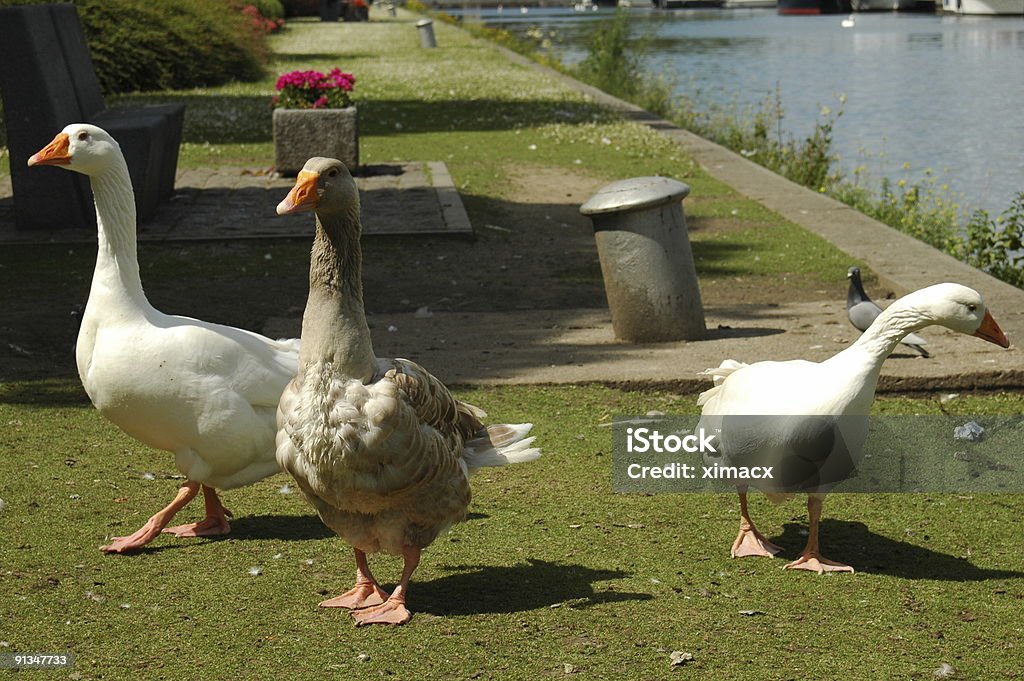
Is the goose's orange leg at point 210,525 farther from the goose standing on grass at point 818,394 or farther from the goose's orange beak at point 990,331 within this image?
the goose's orange beak at point 990,331

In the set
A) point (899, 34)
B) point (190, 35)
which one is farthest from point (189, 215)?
point (899, 34)

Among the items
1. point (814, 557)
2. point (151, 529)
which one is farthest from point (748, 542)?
point (151, 529)

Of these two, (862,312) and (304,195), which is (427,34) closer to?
(862,312)

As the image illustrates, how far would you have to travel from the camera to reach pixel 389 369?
4.21 metres

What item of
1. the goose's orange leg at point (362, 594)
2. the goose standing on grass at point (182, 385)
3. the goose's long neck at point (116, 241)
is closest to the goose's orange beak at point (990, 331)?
the goose's orange leg at point (362, 594)

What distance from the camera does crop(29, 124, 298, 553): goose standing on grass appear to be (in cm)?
480

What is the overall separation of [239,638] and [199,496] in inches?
65.4

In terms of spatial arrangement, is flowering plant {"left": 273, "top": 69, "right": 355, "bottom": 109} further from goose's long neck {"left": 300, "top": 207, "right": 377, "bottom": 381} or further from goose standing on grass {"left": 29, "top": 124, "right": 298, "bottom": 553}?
goose's long neck {"left": 300, "top": 207, "right": 377, "bottom": 381}

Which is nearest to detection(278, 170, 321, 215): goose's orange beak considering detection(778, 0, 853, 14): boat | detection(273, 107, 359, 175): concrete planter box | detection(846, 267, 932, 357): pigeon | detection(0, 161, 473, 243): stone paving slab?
detection(846, 267, 932, 357): pigeon

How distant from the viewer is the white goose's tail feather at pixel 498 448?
4.52 m

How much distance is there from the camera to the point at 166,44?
26672mm

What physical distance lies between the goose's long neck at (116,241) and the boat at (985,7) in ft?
201

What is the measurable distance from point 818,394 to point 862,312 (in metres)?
2.84

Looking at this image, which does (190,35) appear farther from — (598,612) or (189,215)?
(598,612)
